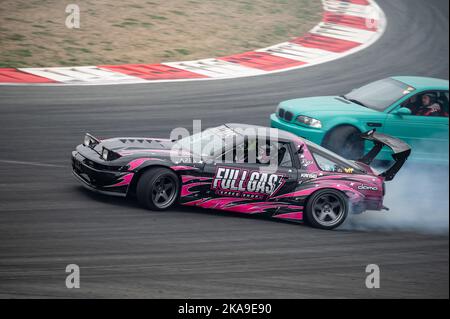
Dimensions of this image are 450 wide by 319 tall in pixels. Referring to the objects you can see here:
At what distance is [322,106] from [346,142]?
2.60 ft

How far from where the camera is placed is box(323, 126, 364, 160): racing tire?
12438mm

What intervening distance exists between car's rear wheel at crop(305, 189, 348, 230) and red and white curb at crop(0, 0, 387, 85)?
746 centimetres

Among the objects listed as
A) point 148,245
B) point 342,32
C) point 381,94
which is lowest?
point 148,245

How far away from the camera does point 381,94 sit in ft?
43.5

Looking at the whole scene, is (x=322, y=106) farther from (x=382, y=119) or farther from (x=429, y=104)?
(x=429, y=104)

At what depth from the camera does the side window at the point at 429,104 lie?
12.9m

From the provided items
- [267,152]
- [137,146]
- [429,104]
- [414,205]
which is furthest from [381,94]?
[137,146]

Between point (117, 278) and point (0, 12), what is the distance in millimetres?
13494

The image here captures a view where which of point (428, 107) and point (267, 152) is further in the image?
point (428, 107)

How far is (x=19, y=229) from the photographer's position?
872 cm

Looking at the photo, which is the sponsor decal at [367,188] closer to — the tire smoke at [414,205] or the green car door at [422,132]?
the tire smoke at [414,205]

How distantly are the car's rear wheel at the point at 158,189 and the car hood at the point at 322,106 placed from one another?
367 cm

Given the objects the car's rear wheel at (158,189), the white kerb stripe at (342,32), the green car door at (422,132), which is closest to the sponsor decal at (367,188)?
the green car door at (422,132)

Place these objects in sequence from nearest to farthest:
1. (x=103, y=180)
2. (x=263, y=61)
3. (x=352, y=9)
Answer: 1. (x=103, y=180)
2. (x=263, y=61)
3. (x=352, y=9)
